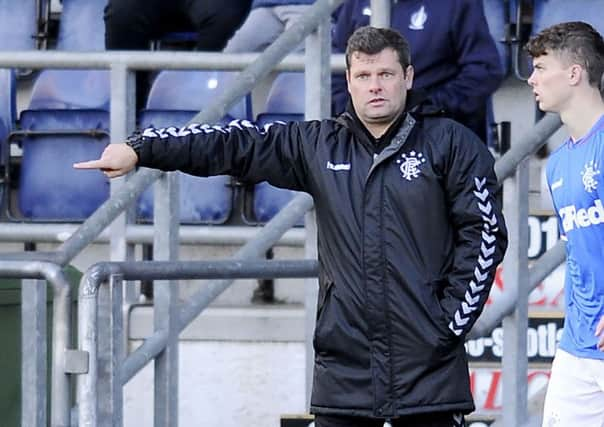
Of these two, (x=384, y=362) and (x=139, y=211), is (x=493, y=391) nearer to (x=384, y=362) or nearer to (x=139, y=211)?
(x=139, y=211)

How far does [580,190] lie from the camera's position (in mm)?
4223

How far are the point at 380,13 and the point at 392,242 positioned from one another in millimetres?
1549

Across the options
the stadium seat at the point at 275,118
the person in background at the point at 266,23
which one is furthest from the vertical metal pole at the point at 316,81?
the person in background at the point at 266,23

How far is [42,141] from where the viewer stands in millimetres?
6668

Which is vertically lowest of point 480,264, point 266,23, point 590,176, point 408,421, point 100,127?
point 408,421

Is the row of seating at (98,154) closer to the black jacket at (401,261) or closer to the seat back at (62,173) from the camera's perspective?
the seat back at (62,173)

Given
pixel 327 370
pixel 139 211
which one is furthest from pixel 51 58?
pixel 327 370

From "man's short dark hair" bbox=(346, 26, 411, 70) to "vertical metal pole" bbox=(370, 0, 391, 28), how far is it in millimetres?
1199

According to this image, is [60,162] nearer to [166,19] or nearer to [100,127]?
[100,127]

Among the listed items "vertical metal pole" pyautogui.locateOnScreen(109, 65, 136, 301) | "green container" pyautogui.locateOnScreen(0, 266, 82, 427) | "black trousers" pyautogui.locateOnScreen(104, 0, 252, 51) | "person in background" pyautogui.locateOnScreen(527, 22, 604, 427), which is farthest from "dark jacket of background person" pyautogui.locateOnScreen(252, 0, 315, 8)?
"person in background" pyautogui.locateOnScreen(527, 22, 604, 427)

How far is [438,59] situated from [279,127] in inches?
78.3

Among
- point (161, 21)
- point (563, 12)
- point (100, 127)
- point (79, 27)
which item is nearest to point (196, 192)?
point (100, 127)

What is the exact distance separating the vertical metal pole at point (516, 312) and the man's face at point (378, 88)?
3.43 feet

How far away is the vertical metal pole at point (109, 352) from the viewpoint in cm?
427
